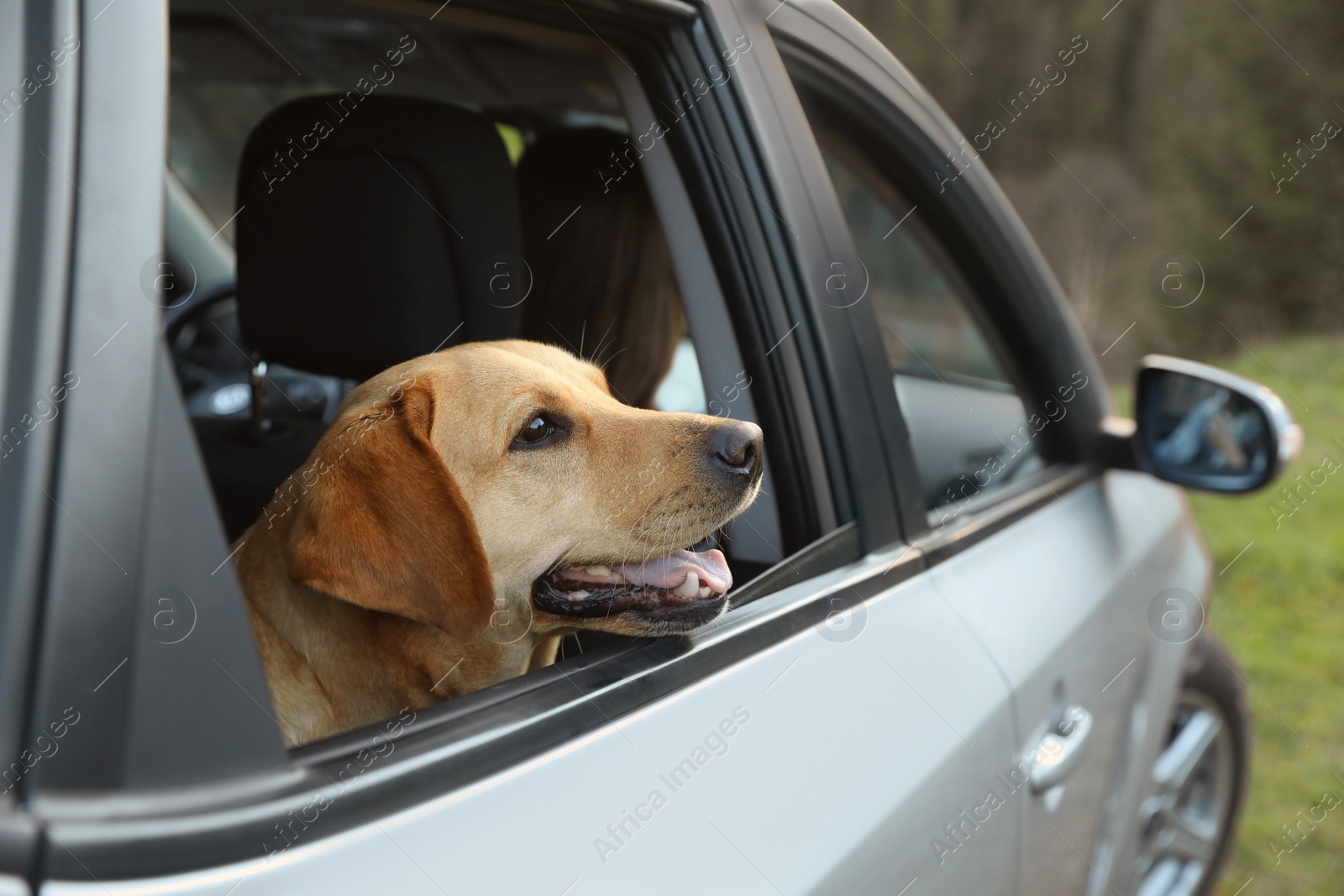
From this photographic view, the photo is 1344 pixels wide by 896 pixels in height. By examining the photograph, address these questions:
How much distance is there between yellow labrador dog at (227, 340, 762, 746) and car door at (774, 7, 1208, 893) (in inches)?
19.9

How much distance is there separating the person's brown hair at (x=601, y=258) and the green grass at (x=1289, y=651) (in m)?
2.78

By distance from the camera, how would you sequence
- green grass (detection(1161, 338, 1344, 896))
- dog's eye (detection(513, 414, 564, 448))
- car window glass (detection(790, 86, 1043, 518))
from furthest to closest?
green grass (detection(1161, 338, 1344, 896)) < car window glass (detection(790, 86, 1043, 518)) < dog's eye (detection(513, 414, 564, 448))

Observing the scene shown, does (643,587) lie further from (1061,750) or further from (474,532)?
(1061,750)

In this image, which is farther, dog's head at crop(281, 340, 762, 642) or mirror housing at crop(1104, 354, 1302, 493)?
mirror housing at crop(1104, 354, 1302, 493)

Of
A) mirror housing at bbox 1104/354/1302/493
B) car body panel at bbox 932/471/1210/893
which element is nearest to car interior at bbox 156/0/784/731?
car body panel at bbox 932/471/1210/893

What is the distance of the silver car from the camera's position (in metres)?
0.81

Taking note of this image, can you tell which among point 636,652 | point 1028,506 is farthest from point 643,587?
point 1028,506

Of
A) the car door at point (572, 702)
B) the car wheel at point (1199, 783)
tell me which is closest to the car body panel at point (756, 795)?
the car door at point (572, 702)

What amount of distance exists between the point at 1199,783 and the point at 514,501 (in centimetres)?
276

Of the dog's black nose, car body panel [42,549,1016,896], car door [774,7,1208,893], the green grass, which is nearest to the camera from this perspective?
car body panel [42,549,1016,896]

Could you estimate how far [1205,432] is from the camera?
9.36ft

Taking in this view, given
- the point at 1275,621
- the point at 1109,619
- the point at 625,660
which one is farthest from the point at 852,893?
the point at 1275,621

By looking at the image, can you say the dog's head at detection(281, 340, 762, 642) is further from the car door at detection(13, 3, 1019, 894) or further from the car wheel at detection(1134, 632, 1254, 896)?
the car wheel at detection(1134, 632, 1254, 896)

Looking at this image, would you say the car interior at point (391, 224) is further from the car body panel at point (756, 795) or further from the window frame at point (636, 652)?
the car body panel at point (756, 795)
